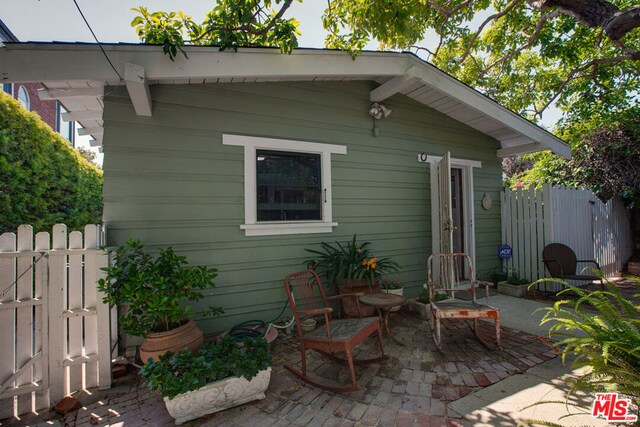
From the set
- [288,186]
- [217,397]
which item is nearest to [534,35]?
[288,186]

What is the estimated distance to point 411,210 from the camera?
493 centimetres

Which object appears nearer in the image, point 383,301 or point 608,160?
point 383,301

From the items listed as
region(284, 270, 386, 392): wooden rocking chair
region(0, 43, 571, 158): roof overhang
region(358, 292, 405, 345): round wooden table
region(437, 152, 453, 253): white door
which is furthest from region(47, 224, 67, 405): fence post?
region(437, 152, 453, 253): white door

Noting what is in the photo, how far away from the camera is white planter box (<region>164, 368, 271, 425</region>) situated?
80.0 inches

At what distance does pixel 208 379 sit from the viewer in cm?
215

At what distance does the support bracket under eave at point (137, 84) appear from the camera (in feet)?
8.33

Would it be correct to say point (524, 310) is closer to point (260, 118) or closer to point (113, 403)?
point (260, 118)

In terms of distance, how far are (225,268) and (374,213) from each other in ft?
7.57

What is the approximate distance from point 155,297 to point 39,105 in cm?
978

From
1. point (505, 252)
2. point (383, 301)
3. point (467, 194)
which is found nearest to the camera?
point (383, 301)

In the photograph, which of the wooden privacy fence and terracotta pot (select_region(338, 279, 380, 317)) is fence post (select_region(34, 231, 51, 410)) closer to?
terracotta pot (select_region(338, 279, 380, 317))

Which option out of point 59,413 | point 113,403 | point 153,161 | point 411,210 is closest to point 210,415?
point 113,403

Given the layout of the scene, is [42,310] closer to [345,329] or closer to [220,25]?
[345,329]

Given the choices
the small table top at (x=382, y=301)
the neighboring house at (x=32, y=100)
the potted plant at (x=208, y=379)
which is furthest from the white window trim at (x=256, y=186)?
the neighboring house at (x=32, y=100)
